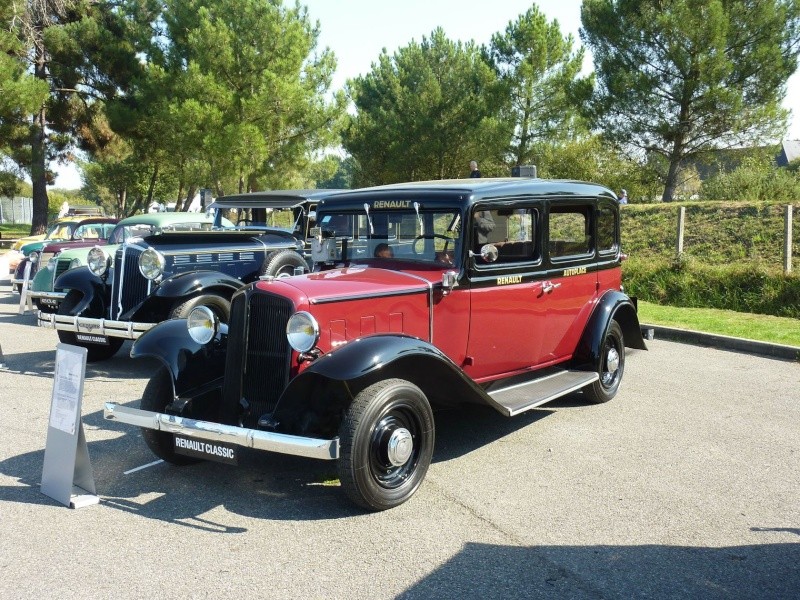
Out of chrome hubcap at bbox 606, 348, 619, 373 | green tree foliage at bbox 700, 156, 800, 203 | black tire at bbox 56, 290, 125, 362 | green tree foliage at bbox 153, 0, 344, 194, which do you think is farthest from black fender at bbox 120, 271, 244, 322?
green tree foliage at bbox 700, 156, 800, 203

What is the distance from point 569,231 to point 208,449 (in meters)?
3.62

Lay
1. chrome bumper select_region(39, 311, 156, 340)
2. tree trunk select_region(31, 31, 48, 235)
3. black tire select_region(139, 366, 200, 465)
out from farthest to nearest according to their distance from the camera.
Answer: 1. tree trunk select_region(31, 31, 48, 235)
2. chrome bumper select_region(39, 311, 156, 340)
3. black tire select_region(139, 366, 200, 465)

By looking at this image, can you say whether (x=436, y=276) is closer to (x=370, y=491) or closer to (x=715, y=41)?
(x=370, y=491)

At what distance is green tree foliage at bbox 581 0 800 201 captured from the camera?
21.5 metres

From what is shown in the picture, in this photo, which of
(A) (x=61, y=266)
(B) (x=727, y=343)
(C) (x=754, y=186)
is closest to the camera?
(B) (x=727, y=343)

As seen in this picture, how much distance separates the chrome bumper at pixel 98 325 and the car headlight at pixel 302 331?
3.64 metres

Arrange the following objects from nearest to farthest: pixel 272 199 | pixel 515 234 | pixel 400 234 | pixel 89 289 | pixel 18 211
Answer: pixel 400 234 → pixel 515 234 → pixel 89 289 → pixel 272 199 → pixel 18 211

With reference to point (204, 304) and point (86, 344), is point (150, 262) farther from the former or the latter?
point (86, 344)

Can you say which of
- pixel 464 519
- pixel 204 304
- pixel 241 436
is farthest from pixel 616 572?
pixel 204 304

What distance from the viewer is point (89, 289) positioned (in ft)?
28.0

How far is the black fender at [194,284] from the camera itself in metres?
7.72

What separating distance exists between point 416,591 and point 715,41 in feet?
71.9

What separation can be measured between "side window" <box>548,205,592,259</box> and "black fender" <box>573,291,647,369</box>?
1.68 ft

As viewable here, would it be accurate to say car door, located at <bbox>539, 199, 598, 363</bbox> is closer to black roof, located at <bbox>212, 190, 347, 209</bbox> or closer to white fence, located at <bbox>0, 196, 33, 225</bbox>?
black roof, located at <bbox>212, 190, 347, 209</bbox>
